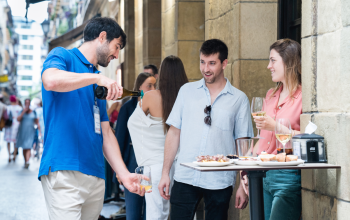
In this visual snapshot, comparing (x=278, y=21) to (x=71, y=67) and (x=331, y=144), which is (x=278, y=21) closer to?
(x=331, y=144)

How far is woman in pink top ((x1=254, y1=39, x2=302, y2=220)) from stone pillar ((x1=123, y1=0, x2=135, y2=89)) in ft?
24.2

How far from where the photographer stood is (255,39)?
433cm

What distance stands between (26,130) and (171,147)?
9.65m

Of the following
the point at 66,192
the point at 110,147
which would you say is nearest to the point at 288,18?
the point at 110,147

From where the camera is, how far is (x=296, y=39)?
4.19m

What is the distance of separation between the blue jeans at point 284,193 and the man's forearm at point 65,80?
1.44m

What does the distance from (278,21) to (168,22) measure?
2.70m

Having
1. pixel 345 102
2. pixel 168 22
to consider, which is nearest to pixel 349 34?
pixel 345 102

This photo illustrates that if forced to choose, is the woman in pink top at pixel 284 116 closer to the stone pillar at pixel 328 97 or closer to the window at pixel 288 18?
the stone pillar at pixel 328 97

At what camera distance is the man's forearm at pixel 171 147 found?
11.1 ft

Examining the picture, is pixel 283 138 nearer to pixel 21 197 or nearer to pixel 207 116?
pixel 207 116

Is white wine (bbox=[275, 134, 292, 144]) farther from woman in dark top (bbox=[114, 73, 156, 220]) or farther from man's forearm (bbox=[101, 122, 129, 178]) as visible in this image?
woman in dark top (bbox=[114, 73, 156, 220])

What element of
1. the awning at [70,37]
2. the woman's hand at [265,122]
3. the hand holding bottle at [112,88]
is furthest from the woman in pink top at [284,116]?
the awning at [70,37]

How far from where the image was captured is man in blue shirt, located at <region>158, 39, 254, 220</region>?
123 inches
